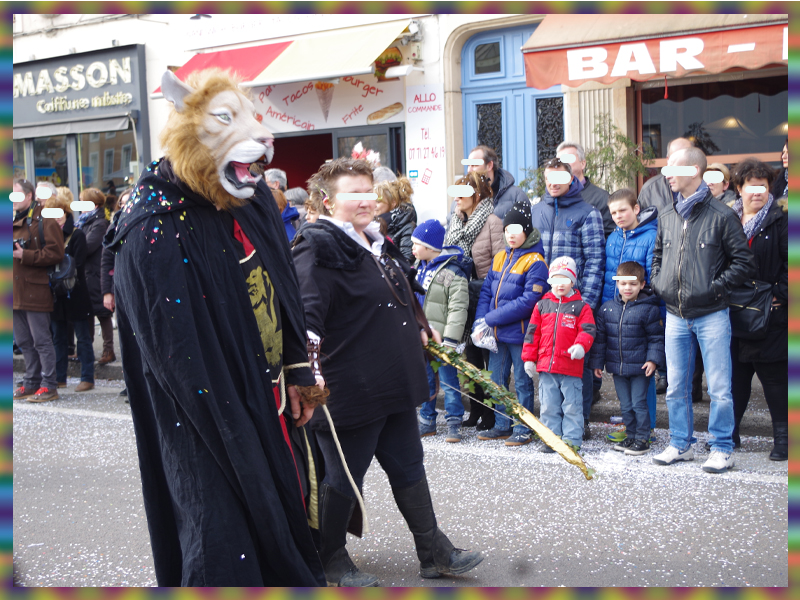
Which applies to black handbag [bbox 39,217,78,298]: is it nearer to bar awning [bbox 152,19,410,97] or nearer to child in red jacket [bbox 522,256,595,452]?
bar awning [bbox 152,19,410,97]

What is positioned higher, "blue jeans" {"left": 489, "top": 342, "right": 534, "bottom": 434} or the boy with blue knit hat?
the boy with blue knit hat

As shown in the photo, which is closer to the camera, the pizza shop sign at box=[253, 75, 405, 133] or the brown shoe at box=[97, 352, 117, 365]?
the brown shoe at box=[97, 352, 117, 365]

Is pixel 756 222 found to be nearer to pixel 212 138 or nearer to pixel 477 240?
pixel 477 240

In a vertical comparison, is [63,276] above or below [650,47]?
below

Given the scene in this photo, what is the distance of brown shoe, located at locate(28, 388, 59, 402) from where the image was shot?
786 cm

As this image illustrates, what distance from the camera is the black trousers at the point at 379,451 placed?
351cm

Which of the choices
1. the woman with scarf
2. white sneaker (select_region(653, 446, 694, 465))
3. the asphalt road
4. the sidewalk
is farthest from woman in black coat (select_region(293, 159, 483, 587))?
the sidewalk

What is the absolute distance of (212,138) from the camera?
106 inches

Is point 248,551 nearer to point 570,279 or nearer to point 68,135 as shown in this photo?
point 570,279

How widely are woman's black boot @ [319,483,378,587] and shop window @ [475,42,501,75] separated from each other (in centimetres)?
860

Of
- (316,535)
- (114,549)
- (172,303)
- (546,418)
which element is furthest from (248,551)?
(546,418)

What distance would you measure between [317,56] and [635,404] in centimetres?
777

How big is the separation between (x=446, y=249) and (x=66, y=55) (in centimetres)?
1243

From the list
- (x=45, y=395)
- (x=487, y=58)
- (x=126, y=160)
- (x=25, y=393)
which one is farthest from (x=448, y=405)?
(x=126, y=160)
